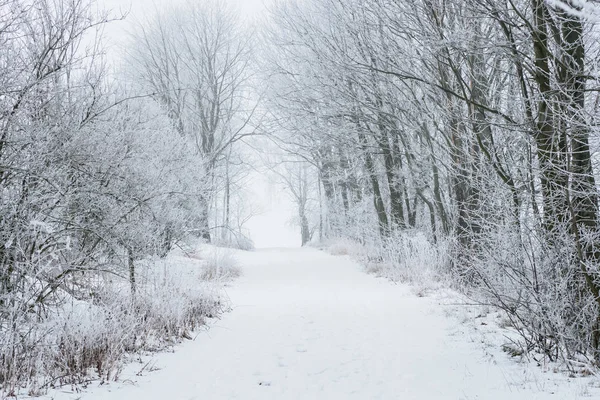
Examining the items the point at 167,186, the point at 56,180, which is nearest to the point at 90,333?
the point at 56,180

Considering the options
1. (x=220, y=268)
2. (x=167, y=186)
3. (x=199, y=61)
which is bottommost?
(x=220, y=268)

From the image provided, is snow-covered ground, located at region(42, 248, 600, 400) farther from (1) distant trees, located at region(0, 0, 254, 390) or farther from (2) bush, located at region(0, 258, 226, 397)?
(1) distant trees, located at region(0, 0, 254, 390)

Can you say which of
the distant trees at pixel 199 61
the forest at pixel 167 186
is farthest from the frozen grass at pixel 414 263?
the distant trees at pixel 199 61

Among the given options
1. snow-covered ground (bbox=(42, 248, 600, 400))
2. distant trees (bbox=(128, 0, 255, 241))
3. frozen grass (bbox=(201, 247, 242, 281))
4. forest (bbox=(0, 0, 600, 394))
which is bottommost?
snow-covered ground (bbox=(42, 248, 600, 400))

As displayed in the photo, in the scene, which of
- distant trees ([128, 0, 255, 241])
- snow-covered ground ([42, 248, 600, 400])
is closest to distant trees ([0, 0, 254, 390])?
snow-covered ground ([42, 248, 600, 400])

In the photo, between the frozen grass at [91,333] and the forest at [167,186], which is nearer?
the frozen grass at [91,333]

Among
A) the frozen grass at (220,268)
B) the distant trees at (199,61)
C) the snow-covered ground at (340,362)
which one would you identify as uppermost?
the distant trees at (199,61)

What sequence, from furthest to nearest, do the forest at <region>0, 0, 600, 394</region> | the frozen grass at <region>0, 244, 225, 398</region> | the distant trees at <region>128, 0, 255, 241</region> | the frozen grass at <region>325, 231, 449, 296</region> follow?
Answer: the distant trees at <region>128, 0, 255, 241</region>
the frozen grass at <region>325, 231, 449, 296</region>
the forest at <region>0, 0, 600, 394</region>
the frozen grass at <region>0, 244, 225, 398</region>

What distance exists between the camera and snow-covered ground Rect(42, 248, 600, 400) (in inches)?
129

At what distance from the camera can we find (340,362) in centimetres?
418

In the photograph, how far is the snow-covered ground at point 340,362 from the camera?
3.29m

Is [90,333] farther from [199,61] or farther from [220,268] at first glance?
[199,61]

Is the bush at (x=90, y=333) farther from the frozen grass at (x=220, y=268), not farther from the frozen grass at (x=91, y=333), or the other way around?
the frozen grass at (x=220, y=268)

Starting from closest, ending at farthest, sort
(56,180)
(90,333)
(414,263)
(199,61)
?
(90,333), (56,180), (414,263), (199,61)
